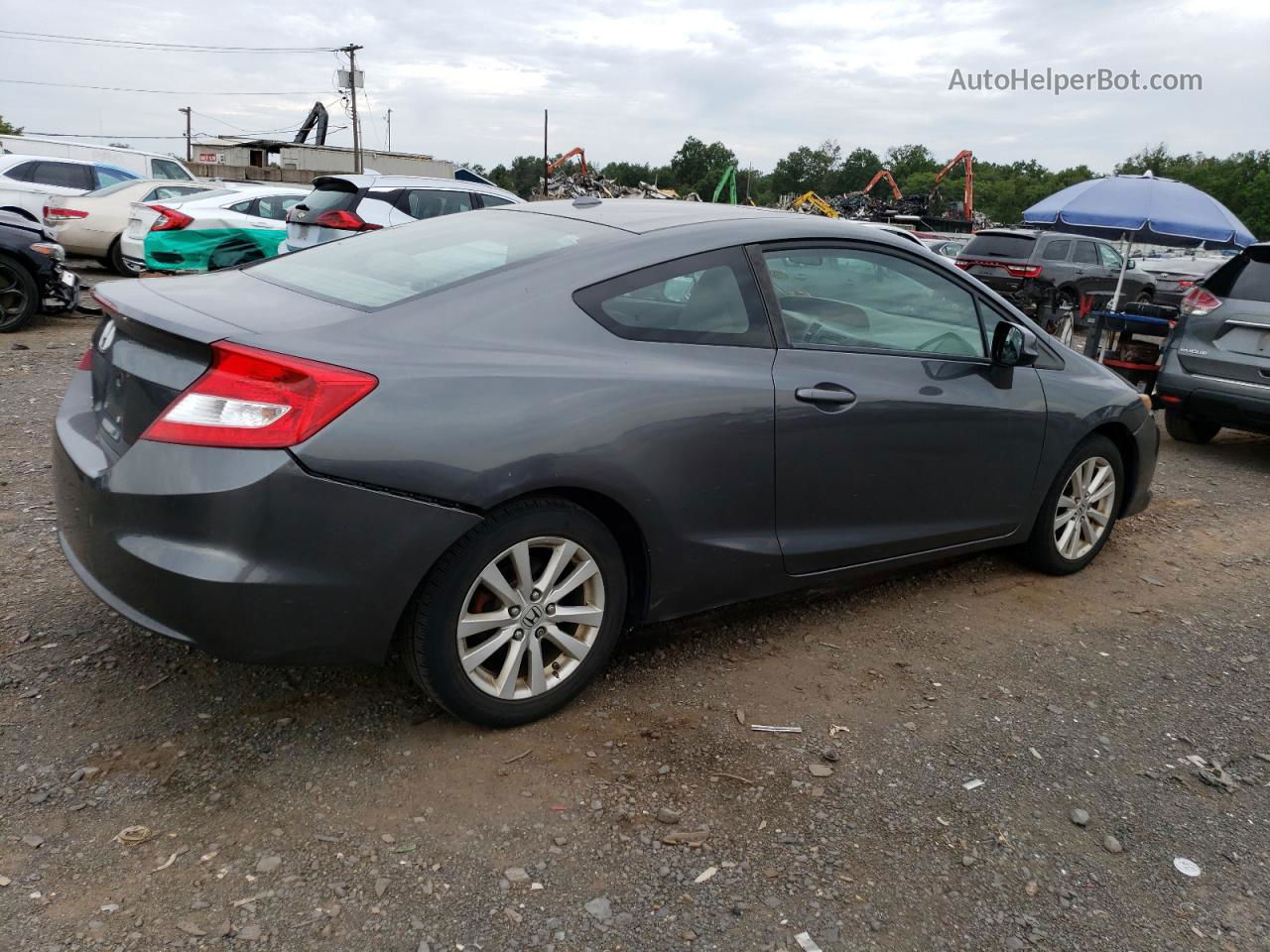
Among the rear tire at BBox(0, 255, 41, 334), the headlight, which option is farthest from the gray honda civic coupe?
the rear tire at BBox(0, 255, 41, 334)

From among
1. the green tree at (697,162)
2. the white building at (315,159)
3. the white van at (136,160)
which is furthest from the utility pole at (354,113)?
the green tree at (697,162)

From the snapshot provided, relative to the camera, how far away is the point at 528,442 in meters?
2.71

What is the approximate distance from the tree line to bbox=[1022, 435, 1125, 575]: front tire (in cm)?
4795

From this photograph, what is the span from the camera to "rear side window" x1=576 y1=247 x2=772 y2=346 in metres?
3.06

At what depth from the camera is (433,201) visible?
10555 millimetres

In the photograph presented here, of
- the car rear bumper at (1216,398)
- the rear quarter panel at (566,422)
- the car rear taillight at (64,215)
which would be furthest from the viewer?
the car rear taillight at (64,215)

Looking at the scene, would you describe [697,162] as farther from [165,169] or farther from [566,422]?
[566,422]

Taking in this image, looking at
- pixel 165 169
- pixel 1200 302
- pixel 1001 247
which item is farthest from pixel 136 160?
pixel 1200 302

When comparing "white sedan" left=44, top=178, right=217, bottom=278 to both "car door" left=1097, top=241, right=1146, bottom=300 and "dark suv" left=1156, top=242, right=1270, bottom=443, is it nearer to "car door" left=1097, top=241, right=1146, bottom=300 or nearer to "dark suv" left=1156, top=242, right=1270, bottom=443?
"dark suv" left=1156, top=242, right=1270, bottom=443

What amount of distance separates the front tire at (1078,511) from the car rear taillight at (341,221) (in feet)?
23.7

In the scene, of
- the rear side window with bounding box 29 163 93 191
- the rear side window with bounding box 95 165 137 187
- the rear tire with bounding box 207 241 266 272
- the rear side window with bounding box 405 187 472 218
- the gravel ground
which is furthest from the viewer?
the rear side window with bounding box 95 165 137 187

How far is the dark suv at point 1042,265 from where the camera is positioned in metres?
16.1

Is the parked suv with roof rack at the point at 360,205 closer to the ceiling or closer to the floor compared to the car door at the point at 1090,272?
closer to the ceiling

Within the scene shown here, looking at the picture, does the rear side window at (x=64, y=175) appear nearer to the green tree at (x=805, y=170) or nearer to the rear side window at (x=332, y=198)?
the rear side window at (x=332, y=198)
